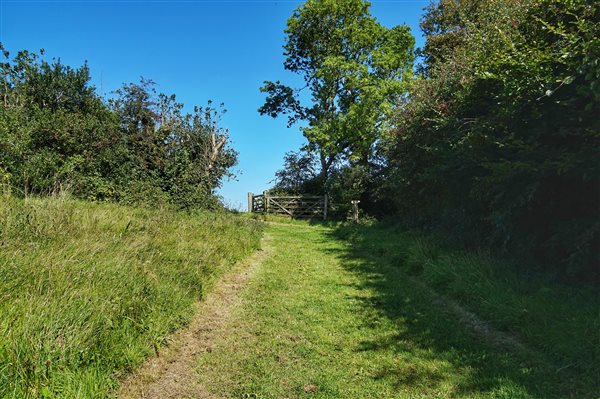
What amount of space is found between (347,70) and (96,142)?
55.1ft

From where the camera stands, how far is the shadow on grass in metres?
3.57

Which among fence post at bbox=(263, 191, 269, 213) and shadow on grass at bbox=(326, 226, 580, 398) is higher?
fence post at bbox=(263, 191, 269, 213)

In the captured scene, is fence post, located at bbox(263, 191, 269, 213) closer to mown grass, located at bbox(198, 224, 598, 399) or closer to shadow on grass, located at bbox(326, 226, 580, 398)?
mown grass, located at bbox(198, 224, 598, 399)

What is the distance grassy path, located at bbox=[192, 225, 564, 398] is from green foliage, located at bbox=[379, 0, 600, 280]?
6.91 ft

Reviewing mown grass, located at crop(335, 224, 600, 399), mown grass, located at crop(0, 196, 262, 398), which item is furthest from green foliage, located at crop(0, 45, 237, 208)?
mown grass, located at crop(335, 224, 600, 399)

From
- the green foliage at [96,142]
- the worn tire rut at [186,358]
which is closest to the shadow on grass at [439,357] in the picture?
the worn tire rut at [186,358]

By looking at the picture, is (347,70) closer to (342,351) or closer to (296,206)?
(296,206)

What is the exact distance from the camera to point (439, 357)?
4.27m

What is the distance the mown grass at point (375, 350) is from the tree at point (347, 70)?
16631mm

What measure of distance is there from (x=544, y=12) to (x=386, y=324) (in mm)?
6566

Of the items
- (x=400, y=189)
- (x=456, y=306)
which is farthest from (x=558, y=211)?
(x=400, y=189)

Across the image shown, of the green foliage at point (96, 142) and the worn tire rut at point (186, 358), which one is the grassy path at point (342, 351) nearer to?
the worn tire rut at point (186, 358)

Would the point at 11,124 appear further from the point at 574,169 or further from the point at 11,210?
the point at 574,169

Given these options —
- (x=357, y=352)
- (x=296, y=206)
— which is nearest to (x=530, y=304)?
(x=357, y=352)
